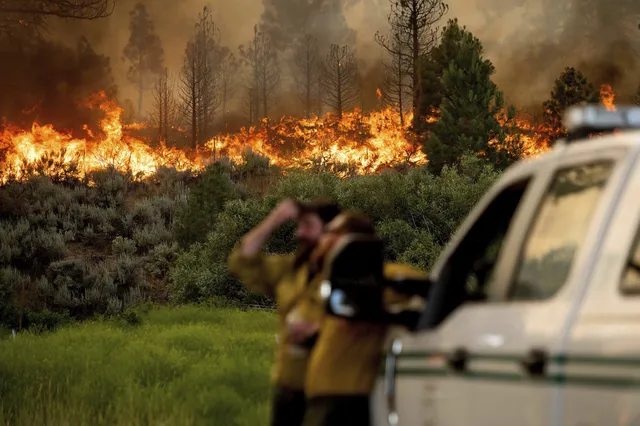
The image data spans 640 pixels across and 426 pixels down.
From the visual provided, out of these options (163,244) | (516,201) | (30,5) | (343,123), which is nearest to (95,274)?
(163,244)

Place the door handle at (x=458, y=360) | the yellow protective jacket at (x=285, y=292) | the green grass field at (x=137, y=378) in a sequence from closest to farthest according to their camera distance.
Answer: the door handle at (x=458, y=360) → the yellow protective jacket at (x=285, y=292) → the green grass field at (x=137, y=378)

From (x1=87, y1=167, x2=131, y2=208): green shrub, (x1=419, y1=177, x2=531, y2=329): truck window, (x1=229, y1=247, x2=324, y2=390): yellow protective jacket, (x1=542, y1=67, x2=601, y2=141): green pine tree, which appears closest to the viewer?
(x1=419, y1=177, x2=531, y2=329): truck window

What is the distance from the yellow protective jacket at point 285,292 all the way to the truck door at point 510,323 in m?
0.93

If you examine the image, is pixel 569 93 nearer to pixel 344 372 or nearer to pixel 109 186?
pixel 109 186

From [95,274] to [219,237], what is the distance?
5169mm

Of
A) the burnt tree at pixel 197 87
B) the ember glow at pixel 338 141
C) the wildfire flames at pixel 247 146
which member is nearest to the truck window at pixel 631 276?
the wildfire flames at pixel 247 146

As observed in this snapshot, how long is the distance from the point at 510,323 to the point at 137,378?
33.0 feet

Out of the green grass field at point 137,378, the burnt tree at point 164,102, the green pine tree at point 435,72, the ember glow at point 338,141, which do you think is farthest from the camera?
the burnt tree at point 164,102

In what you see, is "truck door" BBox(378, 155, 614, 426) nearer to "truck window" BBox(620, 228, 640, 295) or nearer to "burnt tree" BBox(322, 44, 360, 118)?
"truck window" BBox(620, 228, 640, 295)

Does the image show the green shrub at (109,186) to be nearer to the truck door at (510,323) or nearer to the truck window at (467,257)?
the truck window at (467,257)

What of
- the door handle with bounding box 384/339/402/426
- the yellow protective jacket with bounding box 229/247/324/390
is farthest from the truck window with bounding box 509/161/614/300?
the yellow protective jacket with bounding box 229/247/324/390

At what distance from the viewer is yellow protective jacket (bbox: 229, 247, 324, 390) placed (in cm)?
441

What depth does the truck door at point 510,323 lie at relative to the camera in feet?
7.97

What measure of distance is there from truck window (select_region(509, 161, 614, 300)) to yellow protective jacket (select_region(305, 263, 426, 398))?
90cm
